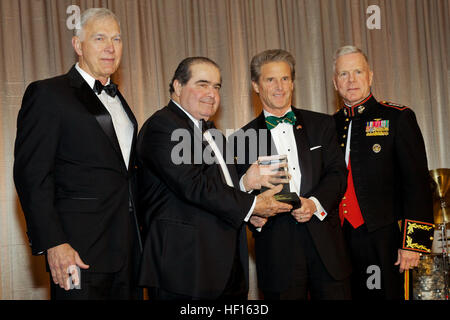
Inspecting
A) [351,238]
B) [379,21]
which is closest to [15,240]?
[351,238]

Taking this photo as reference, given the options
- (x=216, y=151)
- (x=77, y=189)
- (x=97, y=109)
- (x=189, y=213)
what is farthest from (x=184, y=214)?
(x=97, y=109)

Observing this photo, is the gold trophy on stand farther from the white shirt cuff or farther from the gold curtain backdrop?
the white shirt cuff

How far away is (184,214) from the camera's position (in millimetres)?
2549

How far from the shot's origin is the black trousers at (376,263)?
2971 millimetres

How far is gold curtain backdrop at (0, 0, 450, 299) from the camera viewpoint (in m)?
4.25

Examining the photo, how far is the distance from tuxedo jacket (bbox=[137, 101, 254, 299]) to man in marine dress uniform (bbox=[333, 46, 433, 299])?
801mm

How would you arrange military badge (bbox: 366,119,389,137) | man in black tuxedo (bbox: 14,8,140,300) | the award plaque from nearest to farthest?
man in black tuxedo (bbox: 14,8,140,300)
the award plaque
military badge (bbox: 366,119,389,137)

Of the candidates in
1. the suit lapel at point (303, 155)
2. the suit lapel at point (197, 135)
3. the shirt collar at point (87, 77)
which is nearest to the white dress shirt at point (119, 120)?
the shirt collar at point (87, 77)

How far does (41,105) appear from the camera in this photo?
233 centimetres

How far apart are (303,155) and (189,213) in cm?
75

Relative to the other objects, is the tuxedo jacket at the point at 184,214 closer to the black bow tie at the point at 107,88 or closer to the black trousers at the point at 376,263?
the black bow tie at the point at 107,88

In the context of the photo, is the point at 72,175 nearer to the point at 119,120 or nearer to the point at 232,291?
the point at 119,120

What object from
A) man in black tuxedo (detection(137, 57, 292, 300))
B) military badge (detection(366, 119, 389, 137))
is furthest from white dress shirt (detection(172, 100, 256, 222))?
military badge (detection(366, 119, 389, 137))
